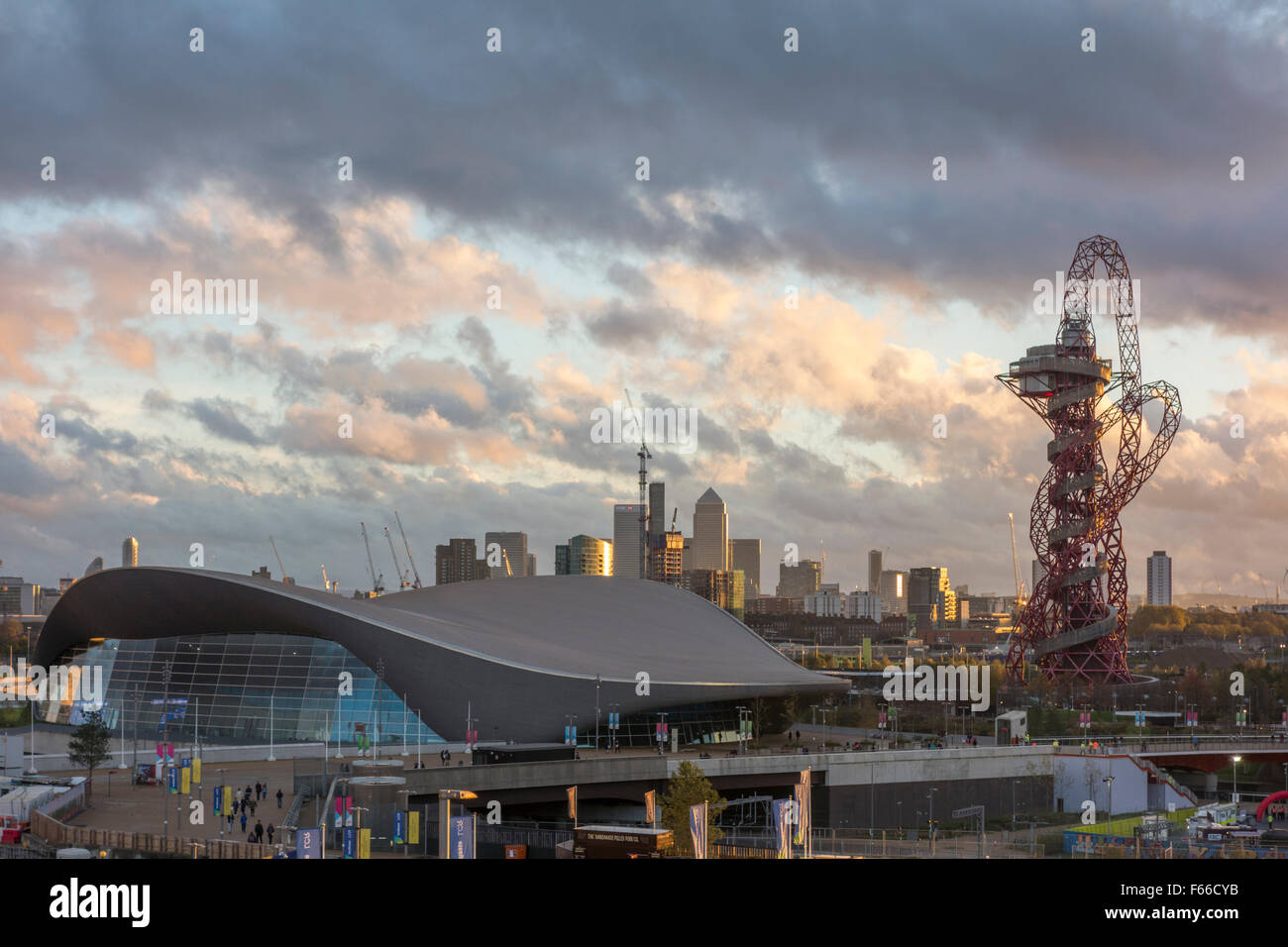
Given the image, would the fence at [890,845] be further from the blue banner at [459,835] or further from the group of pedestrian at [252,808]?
the group of pedestrian at [252,808]

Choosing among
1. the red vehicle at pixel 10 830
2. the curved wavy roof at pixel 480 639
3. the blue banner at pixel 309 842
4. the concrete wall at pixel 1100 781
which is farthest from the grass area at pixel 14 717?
the concrete wall at pixel 1100 781

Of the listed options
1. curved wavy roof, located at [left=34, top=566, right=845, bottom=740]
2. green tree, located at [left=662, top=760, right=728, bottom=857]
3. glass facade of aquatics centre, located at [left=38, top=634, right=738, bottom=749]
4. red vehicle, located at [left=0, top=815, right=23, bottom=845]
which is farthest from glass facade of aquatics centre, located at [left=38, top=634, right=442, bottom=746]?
red vehicle, located at [left=0, top=815, right=23, bottom=845]

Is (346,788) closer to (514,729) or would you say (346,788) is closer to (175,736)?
(514,729)

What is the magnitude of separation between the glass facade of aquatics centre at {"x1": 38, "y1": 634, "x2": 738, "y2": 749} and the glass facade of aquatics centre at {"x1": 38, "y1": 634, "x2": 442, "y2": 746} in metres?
0.05

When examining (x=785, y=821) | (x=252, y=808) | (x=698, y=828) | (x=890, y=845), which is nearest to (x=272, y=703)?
(x=252, y=808)

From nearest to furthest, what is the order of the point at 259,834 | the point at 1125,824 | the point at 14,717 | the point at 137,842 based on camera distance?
the point at 137,842 < the point at 259,834 < the point at 1125,824 < the point at 14,717

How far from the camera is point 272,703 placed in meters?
70.2

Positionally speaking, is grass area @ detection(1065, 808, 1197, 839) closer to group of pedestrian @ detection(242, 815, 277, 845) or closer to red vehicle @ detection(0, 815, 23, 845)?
group of pedestrian @ detection(242, 815, 277, 845)

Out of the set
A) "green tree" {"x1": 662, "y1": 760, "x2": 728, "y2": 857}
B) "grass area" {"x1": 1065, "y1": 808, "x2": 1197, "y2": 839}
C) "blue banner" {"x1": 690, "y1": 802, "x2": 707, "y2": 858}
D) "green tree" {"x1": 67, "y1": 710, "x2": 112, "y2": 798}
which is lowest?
"grass area" {"x1": 1065, "y1": 808, "x2": 1197, "y2": 839}

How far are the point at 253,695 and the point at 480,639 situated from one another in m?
11.8

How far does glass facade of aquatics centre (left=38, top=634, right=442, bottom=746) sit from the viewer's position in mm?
69000

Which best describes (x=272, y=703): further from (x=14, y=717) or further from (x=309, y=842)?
(x=309, y=842)

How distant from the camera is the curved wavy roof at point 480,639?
68.8 m
